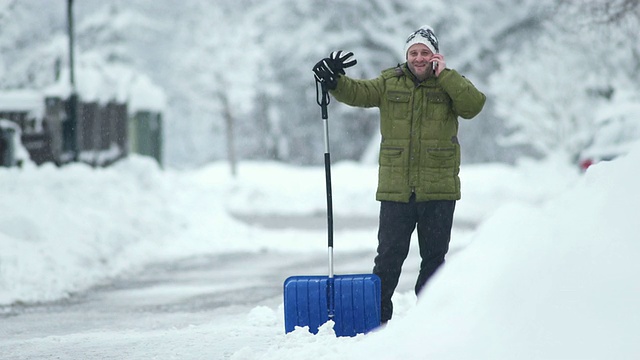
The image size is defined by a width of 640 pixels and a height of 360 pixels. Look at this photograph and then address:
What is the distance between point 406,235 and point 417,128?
0.66 m

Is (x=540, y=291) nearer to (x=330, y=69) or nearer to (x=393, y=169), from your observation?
(x=393, y=169)

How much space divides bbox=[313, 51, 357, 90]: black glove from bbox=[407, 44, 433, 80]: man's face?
362 millimetres

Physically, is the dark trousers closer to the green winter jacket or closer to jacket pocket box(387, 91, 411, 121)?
the green winter jacket

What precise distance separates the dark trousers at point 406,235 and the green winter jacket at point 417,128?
3.3 inches

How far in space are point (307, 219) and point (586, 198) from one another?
15.2m

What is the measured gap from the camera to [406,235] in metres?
6.23

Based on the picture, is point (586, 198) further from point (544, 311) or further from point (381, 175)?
point (381, 175)

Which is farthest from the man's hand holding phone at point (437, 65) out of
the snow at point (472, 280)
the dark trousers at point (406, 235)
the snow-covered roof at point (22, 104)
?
the snow-covered roof at point (22, 104)

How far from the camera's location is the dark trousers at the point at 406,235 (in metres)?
6.16

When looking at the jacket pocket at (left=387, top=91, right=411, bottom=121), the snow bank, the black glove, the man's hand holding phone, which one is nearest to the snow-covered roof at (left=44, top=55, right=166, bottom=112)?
the black glove

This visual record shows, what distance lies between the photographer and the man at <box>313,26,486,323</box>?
6.05m

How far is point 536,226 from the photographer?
4914 millimetres

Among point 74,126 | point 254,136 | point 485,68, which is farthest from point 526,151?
point 74,126

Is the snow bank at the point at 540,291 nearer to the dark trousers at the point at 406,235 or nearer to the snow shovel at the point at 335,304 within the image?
the snow shovel at the point at 335,304
